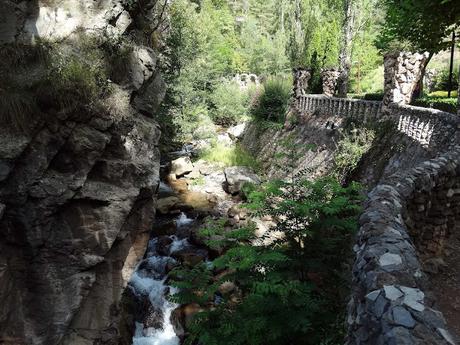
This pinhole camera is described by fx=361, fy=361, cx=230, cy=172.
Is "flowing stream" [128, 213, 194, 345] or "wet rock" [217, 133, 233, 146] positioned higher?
"wet rock" [217, 133, 233, 146]

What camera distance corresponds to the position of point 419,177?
5.31 m

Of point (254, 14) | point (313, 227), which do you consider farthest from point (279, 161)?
point (254, 14)

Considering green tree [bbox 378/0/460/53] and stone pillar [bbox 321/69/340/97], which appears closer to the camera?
green tree [bbox 378/0/460/53]

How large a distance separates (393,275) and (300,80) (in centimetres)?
2314

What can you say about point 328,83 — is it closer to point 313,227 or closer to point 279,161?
point 279,161

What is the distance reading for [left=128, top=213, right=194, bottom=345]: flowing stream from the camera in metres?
10.5

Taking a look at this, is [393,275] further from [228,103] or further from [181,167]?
[228,103]

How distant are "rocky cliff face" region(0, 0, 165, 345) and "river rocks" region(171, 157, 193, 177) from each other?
11101 millimetres

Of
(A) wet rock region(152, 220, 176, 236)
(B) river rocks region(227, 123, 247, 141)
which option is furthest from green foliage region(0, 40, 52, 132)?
(B) river rocks region(227, 123, 247, 141)

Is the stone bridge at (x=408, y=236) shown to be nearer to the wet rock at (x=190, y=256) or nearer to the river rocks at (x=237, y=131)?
the wet rock at (x=190, y=256)

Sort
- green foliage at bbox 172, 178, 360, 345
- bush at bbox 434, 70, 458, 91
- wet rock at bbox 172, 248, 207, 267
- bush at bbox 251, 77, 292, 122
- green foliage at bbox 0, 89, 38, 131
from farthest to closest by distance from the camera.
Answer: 1. bush at bbox 434, 70, 458, 91
2. bush at bbox 251, 77, 292, 122
3. wet rock at bbox 172, 248, 207, 267
4. green foliage at bbox 0, 89, 38, 131
5. green foliage at bbox 172, 178, 360, 345

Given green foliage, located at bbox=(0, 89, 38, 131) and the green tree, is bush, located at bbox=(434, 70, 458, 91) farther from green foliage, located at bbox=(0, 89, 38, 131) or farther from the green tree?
green foliage, located at bbox=(0, 89, 38, 131)

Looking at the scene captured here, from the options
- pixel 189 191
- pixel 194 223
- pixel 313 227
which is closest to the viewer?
pixel 313 227

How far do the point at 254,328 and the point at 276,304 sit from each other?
0.47m
